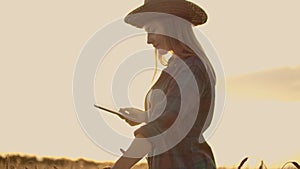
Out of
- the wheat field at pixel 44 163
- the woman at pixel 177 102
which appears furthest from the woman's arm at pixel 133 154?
the wheat field at pixel 44 163

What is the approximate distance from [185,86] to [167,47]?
217 millimetres

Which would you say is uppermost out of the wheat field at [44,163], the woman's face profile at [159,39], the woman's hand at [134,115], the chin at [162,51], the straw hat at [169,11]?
the straw hat at [169,11]

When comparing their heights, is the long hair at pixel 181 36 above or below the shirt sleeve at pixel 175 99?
above

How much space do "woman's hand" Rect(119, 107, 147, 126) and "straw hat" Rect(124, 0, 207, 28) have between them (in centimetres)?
48

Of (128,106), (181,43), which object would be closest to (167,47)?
(181,43)

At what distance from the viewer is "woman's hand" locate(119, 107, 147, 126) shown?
10.9 ft

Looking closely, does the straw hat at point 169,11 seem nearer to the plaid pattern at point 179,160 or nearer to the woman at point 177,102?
the woman at point 177,102

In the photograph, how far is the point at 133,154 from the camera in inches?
126

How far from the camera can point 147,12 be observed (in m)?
3.51

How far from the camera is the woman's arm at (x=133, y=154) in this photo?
126 inches

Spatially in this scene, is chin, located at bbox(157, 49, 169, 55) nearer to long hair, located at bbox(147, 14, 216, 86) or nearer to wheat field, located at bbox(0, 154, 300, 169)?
long hair, located at bbox(147, 14, 216, 86)

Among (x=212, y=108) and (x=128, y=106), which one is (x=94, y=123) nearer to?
(x=128, y=106)

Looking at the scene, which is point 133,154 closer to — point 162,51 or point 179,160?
point 179,160

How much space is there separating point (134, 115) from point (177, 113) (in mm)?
211
